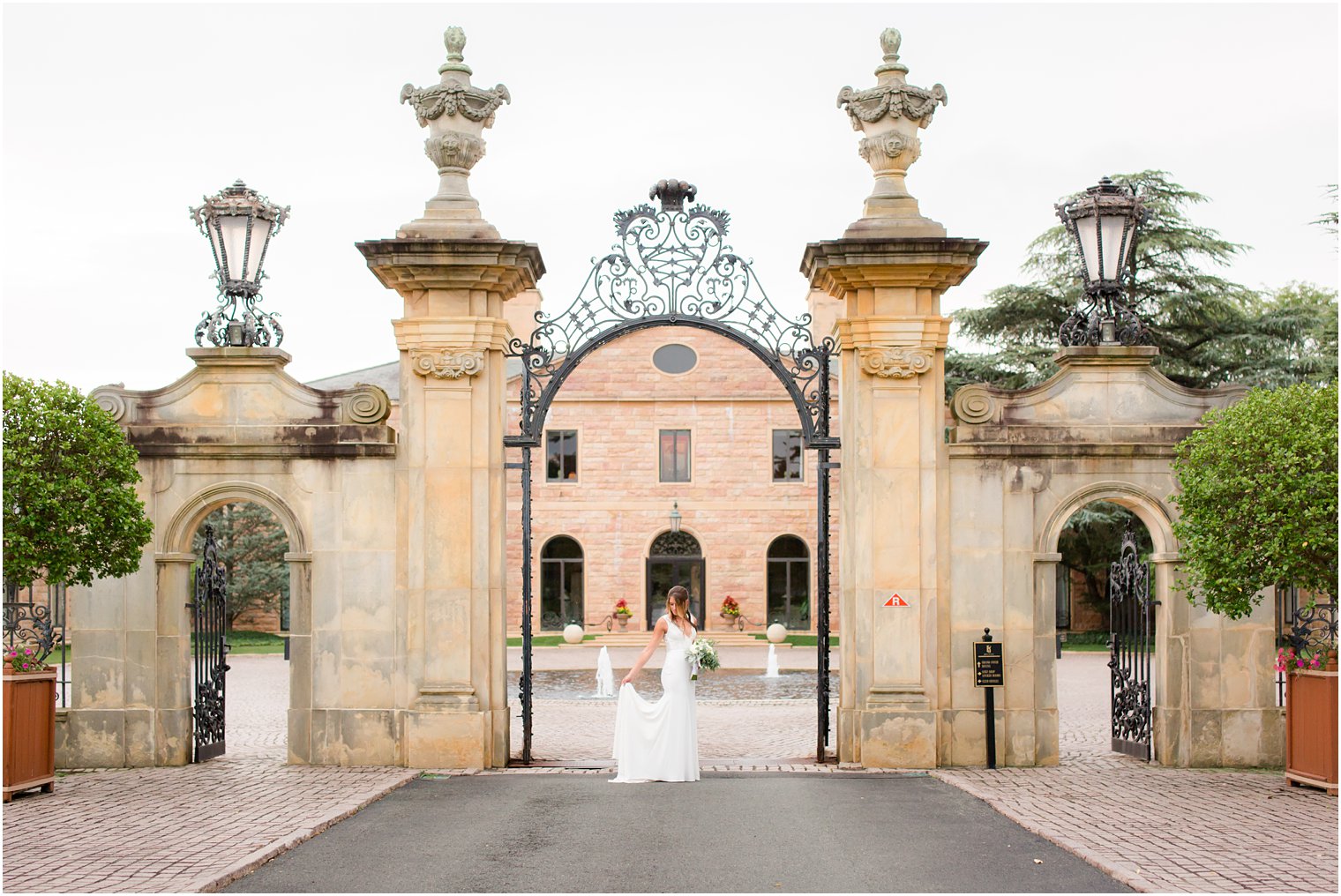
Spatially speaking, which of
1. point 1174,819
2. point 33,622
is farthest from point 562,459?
point 1174,819

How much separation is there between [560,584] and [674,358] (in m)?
7.15

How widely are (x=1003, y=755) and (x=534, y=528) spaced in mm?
28294

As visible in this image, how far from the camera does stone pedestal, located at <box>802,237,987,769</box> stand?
39.6 ft

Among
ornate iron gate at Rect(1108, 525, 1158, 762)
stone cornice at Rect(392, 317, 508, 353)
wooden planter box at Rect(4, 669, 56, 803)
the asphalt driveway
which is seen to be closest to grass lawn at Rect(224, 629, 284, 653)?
stone cornice at Rect(392, 317, 508, 353)

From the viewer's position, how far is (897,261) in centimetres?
1212

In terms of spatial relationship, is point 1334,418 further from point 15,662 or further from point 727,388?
point 727,388

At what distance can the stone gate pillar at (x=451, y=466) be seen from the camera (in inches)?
477

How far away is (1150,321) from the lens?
103ft

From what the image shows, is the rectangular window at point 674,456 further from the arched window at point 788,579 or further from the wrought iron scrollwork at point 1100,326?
the wrought iron scrollwork at point 1100,326

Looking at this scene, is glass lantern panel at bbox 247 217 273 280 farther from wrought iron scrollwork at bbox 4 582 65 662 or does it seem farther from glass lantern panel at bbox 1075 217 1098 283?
glass lantern panel at bbox 1075 217 1098 283

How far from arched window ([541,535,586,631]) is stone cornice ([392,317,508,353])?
27.6 meters

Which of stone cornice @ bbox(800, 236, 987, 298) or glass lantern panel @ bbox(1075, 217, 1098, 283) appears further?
glass lantern panel @ bbox(1075, 217, 1098, 283)

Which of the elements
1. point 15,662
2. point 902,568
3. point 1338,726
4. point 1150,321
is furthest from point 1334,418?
point 1150,321

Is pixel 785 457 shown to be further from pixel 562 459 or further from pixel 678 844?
pixel 678 844
